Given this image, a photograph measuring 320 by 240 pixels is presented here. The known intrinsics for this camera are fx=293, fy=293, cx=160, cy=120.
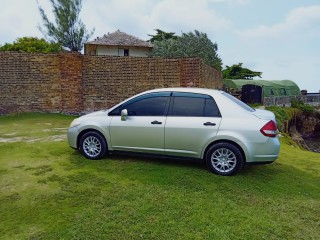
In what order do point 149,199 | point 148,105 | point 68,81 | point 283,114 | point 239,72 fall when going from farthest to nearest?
point 239,72
point 283,114
point 68,81
point 148,105
point 149,199

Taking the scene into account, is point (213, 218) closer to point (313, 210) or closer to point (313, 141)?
point (313, 210)

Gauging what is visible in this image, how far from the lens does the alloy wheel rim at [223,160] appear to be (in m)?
5.10

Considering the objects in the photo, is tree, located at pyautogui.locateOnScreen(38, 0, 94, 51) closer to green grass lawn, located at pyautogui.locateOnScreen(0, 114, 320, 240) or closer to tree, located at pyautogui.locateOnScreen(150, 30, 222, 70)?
tree, located at pyautogui.locateOnScreen(150, 30, 222, 70)

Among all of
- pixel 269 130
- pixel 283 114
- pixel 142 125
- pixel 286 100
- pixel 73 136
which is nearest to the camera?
pixel 269 130

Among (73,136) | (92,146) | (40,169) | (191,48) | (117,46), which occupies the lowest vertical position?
(40,169)

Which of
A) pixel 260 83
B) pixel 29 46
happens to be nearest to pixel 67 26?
pixel 29 46

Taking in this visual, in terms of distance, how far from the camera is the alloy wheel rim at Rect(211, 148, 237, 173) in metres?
5.10

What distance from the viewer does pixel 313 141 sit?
23219 millimetres

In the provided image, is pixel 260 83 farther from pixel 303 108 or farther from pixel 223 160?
pixel 223 160

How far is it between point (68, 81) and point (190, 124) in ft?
30.4

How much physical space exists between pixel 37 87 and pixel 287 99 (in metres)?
19.9

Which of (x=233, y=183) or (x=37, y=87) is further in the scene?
(x=37, y=87)

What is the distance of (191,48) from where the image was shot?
23.6m

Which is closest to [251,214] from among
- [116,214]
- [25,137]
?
[116,214]
